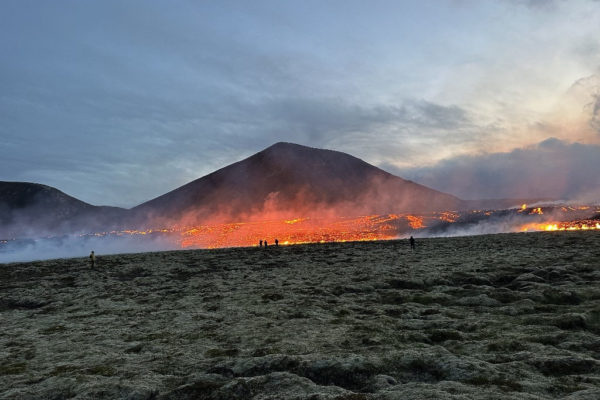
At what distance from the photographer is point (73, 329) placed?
16734 millimetres

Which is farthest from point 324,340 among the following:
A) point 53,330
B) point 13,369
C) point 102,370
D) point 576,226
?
point 576,226

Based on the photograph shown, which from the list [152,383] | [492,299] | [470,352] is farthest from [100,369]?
[492,299]

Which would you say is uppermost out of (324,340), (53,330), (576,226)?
(576,226)

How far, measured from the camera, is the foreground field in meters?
8.33

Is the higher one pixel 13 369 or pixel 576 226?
pixel 576 226

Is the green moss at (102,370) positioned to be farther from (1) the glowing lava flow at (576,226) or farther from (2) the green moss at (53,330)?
(1) the glowing lava flow at (576,226)

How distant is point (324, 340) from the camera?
12492 mm

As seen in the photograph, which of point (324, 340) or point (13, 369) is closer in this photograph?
Answer: point (13, 369)

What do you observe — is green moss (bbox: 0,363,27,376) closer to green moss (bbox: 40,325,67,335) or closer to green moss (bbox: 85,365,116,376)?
green moss (bbox: 85,365,116,376)

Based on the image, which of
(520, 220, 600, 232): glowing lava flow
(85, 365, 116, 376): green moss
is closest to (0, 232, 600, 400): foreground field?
(85, 365, 116, 376): green moss

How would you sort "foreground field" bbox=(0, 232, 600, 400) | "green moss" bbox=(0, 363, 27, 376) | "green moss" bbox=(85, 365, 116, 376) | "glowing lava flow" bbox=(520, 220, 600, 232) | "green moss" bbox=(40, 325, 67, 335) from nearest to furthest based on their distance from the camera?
"foreground field" bbox=(0, 232, 600, 400) → "green moss" bbox=(85, 365, 116, 376) → "green moss" bbox=(0, 363, 27, 376) → "green moss" bbox=(40, 325, 67, 335) → "glowing lava flow" bbox=(520, 220, 600, 232)

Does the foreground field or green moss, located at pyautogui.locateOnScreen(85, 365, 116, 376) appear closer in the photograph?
the foreground field

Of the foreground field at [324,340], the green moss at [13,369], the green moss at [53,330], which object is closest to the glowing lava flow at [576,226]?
the foreground field at [324,340]

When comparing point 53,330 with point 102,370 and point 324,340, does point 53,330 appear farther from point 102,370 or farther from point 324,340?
point 324,340
